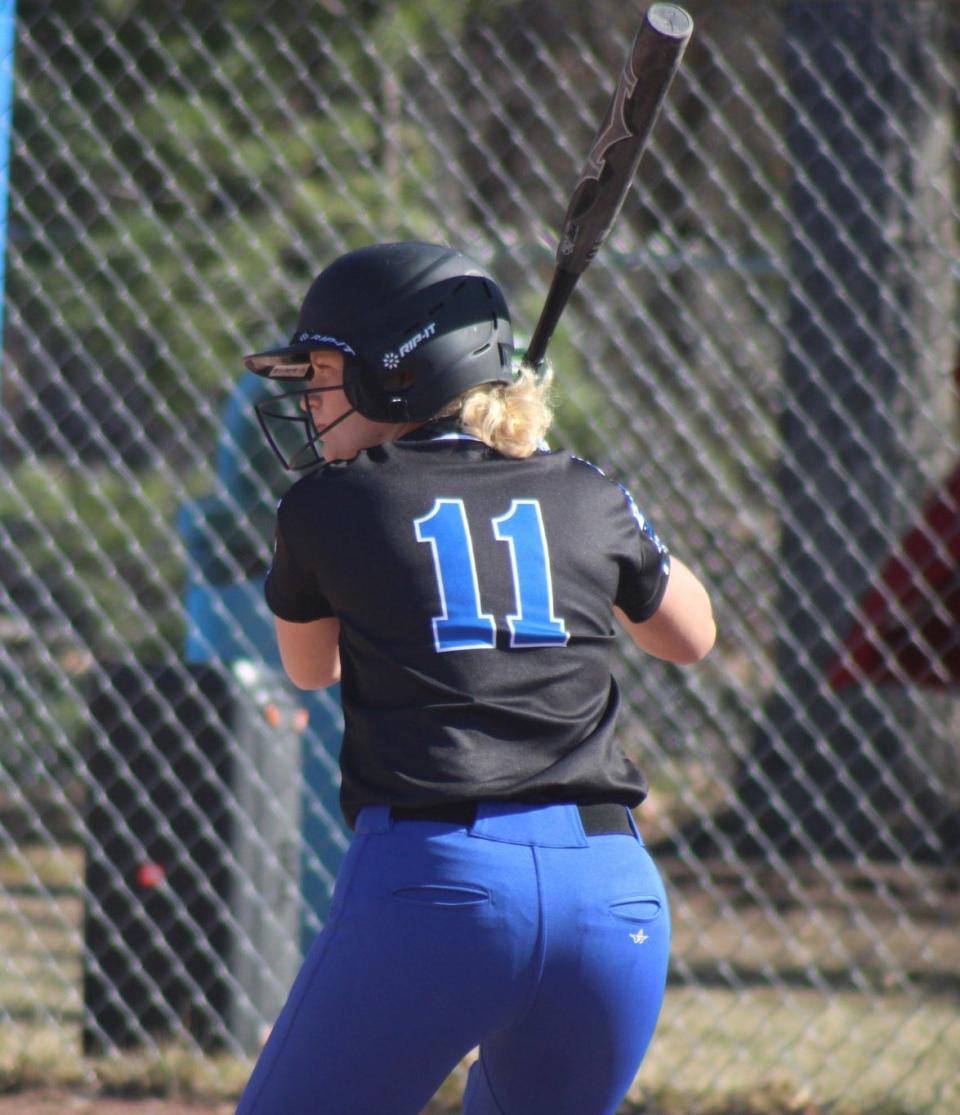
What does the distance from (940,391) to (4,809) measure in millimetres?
4792

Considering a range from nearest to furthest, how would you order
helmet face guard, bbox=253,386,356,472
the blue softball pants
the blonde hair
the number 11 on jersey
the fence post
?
the blue softball pants → the number 11 on jersey → the blonde hair → helmet face guard, bbox=253,386,356,472 → the fence post

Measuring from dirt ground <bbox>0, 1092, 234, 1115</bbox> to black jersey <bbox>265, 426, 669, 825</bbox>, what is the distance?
2.08m

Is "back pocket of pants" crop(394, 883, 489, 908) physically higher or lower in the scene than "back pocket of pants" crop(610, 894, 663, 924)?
higher

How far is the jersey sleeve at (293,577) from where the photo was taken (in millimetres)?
2094

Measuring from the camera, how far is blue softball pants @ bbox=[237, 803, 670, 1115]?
1938 mm

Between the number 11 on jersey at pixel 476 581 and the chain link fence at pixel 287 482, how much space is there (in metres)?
2.23

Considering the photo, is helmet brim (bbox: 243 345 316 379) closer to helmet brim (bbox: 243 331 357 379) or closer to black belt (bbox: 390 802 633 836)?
helmet brim (bbox: 243 331 357 379)

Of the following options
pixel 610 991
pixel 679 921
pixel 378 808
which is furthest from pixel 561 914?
pixel 679 921

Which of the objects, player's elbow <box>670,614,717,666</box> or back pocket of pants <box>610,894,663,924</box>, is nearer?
back pocket of pants <box>610,894,663,924</box>

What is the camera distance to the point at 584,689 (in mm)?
2139

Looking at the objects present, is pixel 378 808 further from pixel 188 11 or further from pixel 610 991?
pixel 188 11

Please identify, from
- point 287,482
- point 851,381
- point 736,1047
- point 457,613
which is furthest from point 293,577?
point 851,381

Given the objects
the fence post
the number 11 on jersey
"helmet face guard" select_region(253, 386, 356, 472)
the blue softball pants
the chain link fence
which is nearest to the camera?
the blue softball pants

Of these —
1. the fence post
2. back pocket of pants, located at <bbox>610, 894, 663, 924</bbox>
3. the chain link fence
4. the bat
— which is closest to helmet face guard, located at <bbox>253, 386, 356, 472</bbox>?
the bat
